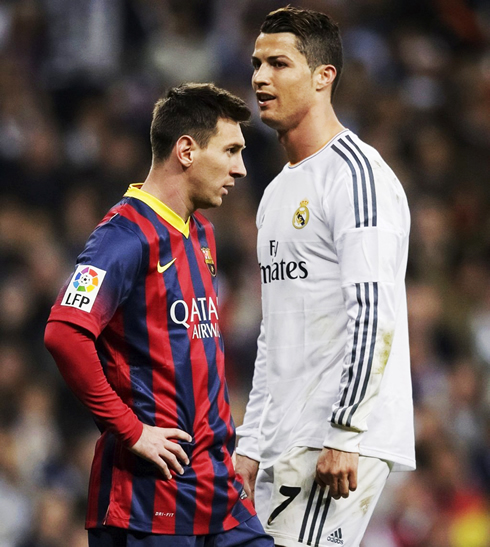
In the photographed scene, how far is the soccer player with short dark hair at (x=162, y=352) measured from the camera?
2637 mm

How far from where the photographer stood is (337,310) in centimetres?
308

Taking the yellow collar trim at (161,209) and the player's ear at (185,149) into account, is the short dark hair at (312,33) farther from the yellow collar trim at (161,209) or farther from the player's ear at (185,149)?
the yellow collar trim at (161,209)

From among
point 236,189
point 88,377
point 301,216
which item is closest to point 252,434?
point 301,216

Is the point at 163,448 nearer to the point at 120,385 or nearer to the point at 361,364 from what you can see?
the point at 120,385

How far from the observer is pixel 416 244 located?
24.5 feet

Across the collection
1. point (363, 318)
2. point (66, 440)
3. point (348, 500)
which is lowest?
point (66, 440)

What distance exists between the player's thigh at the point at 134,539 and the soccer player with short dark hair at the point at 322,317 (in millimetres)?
426

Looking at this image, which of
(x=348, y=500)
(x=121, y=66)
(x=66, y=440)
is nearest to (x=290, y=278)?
(x=348, y=500)

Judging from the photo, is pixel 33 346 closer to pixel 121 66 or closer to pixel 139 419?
pixel 121 66

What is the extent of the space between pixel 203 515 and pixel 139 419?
1.05ft

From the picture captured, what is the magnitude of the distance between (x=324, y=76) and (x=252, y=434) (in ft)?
3.88

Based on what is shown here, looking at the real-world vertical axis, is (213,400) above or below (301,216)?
below

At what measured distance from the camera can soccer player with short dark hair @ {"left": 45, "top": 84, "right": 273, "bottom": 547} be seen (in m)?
2.64

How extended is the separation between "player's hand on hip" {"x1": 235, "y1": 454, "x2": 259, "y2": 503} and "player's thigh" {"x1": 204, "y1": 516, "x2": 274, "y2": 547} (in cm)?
30
